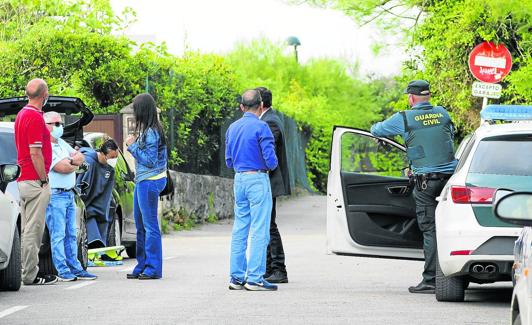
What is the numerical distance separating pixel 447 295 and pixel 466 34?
1373cm

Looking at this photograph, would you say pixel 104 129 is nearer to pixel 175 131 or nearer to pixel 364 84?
pixel 175 131

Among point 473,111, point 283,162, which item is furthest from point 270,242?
point 473,111

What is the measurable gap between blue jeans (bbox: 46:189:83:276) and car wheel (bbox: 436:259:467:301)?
4.23 meters

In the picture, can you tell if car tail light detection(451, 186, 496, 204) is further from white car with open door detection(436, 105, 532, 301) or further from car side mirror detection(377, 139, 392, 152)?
car side mirror detection(377, 139, 392, 152)

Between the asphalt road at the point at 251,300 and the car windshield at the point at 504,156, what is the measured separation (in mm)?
1105

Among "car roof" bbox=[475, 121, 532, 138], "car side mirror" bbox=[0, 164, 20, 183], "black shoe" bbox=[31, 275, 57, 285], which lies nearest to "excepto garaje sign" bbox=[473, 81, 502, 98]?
"black shoe" bbox=[31, 275, 57, 285]

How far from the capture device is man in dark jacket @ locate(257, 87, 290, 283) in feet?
43.1

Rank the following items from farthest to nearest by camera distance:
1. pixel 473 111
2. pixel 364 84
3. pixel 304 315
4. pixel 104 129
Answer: pixel 364 84 → pixel 473 111 → pixel 104 129 → pixel 304 315

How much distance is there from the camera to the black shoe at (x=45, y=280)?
13.2 metres

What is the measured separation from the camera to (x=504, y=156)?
34.3ft

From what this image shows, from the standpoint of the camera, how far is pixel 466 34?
79.4 feet

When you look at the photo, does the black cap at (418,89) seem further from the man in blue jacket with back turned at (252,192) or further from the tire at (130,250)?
the tire at (130,250)

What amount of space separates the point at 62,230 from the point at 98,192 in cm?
288

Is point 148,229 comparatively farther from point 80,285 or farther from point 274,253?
point 274,253
